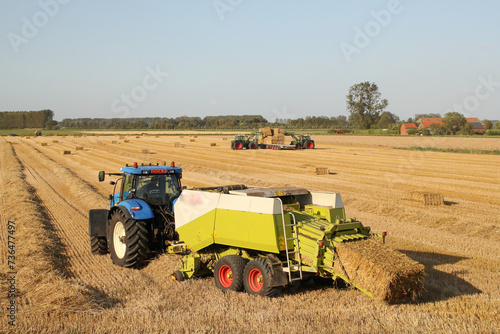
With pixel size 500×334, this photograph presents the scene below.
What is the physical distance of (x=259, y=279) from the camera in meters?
7.16

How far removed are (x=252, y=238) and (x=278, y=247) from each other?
466 mm

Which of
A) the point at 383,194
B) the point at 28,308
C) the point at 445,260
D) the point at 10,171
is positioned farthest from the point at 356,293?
the point at 10,171

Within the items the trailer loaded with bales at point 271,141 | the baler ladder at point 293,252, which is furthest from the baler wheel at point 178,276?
the trailer loaded with bales at point 271,141

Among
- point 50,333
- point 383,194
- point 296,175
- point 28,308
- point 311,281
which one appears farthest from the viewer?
point 296,175

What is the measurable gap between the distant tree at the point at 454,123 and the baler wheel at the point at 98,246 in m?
79.9

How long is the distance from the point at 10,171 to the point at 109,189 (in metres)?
9.01

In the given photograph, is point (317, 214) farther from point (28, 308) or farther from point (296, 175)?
point (296, 175)

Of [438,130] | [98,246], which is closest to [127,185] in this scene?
[98,246]

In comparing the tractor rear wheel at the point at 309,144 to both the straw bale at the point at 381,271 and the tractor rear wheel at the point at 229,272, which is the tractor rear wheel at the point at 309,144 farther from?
the straw bale at the point at 381,271

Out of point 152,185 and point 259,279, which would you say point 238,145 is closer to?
point 152,185

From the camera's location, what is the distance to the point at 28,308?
6.73 metres

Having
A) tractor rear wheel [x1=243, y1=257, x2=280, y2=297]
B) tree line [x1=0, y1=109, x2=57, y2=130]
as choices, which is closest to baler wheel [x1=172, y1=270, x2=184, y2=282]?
tractor rear wheel [x1=243, y1=257, x2=280, y2=297]

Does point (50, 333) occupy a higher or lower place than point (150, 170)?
lower

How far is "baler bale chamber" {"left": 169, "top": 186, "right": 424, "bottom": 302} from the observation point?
253 inches
